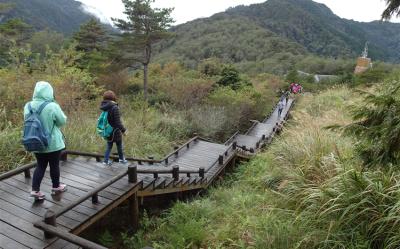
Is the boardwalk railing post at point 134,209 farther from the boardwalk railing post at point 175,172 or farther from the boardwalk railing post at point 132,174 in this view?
the boardwalk railing post at point 175,172

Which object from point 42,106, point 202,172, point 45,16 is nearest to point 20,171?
point 42,106

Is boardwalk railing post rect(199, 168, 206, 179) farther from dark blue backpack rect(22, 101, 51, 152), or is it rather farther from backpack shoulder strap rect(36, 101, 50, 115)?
backpack shoulder strap rect(36, 101, 50, 115)

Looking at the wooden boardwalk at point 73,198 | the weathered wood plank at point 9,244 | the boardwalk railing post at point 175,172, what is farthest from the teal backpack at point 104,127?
the weathered wood plank at point 9,244

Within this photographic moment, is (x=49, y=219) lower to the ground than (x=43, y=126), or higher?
lower

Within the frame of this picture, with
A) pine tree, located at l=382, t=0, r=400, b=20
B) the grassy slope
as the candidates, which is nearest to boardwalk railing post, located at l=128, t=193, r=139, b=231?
the grassy slope

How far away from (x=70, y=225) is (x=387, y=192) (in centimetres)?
383

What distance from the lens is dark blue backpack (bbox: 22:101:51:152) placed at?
3736mm

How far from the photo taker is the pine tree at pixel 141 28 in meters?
20.4

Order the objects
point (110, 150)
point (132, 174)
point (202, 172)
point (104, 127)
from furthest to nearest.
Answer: point (202, 172)
point (110, 150)
point (104, 127)
point (132, 174)

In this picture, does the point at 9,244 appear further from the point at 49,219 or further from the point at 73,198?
the point at 73,198

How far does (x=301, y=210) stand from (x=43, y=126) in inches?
146

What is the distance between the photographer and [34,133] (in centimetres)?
375

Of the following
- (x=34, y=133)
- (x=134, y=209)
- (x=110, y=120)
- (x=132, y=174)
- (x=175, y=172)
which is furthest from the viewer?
(x=175, y=172)

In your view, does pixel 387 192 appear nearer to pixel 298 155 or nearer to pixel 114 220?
pixel 298 155
